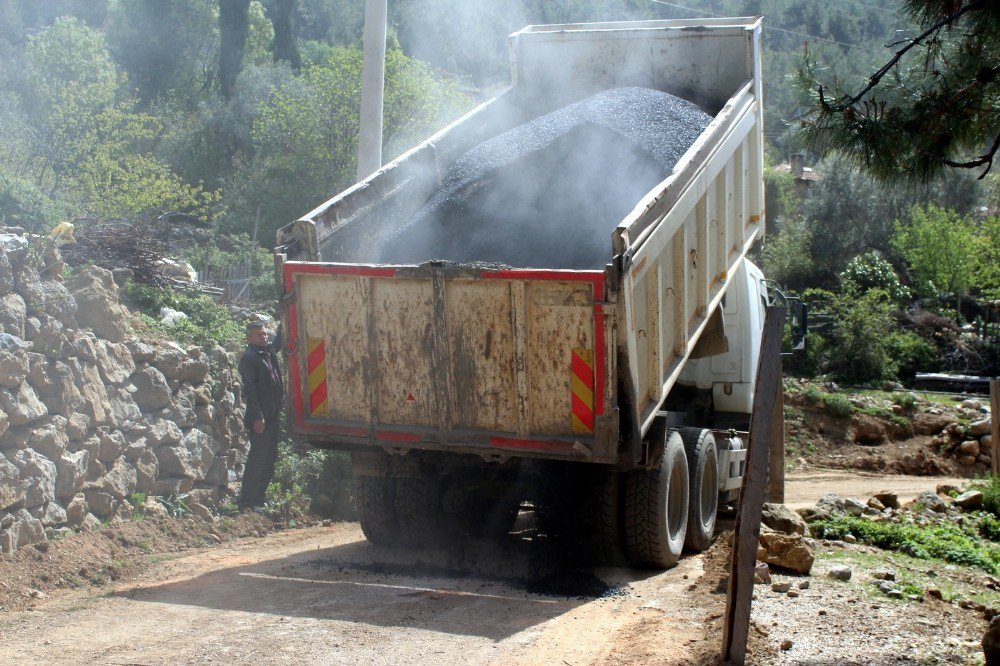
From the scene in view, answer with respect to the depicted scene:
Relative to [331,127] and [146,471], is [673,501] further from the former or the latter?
[331,127]

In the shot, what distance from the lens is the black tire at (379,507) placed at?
7.14 meters

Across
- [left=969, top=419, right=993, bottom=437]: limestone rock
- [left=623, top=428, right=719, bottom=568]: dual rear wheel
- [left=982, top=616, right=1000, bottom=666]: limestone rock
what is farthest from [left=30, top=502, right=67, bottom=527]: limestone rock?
[left=969, top=419, right=993, bottom=437]: limestone rock

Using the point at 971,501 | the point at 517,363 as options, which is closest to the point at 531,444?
the point at 517,363

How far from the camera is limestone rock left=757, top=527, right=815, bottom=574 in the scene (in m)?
6.21

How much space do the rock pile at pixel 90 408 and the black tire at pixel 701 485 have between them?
3.85 meters

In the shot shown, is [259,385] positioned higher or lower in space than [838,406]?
higher

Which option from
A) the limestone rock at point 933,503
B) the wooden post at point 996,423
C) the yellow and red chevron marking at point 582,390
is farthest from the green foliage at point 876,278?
the yellow and red chevron marking at point 582,390

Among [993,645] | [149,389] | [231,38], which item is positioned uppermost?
[231,38]

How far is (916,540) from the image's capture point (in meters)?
7.62

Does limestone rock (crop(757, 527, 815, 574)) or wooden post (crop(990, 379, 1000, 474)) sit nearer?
limestone rock (crop(757, 527, 815, 574))

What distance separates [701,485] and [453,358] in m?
2.52

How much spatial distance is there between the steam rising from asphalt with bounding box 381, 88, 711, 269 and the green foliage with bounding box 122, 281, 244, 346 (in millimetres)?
2710

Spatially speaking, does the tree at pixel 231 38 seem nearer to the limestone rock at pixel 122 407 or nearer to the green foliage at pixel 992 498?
the limestone rock at pixel 122 407

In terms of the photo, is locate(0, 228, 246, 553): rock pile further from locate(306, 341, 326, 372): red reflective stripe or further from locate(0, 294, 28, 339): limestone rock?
locate(306, 341, 326, 372): red reflective stripe
